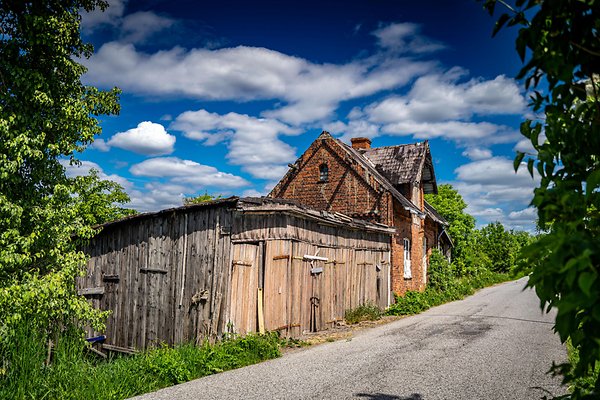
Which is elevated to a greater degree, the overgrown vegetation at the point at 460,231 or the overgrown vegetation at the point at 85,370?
the overgrown vegetation at the point at 460,231

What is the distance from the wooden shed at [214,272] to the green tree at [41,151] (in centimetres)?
244

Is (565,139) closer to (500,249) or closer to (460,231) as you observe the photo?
(460,231)

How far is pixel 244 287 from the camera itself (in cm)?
1104

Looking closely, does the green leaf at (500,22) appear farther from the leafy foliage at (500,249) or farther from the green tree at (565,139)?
the leafy foliage at (500,249)

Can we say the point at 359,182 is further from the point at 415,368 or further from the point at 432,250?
the point at 415,368

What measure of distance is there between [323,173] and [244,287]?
35.5 feet

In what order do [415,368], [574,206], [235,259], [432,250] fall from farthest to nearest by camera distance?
[432,250], [235,259], [415,368], [574,206]

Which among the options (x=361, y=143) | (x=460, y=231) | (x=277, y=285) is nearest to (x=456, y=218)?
(x=460, y=231)

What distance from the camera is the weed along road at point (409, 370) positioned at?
261 inches

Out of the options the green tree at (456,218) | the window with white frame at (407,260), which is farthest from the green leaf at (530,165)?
the green tree at (456,218)

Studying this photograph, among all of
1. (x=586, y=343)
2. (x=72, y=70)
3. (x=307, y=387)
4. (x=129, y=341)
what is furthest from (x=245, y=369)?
(x=586, y=343)

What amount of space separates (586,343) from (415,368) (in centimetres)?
693

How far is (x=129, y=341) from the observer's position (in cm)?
1262

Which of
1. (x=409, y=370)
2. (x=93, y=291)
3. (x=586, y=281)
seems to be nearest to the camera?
(x=586, y=281)
